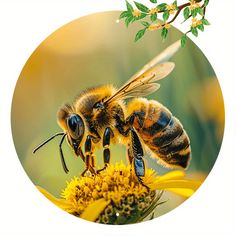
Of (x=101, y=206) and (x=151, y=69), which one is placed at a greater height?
(x=151, y=69)

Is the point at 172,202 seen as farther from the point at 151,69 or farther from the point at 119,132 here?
the point at 151,69

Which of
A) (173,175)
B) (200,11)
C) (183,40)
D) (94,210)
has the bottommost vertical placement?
(94,210)

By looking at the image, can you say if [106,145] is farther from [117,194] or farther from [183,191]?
[183,191]

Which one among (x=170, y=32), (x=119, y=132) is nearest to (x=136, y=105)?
(x=119, y=132)

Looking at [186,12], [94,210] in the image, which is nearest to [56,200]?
[94,210]

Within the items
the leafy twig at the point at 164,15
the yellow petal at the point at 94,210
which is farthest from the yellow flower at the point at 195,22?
the yellow petal at the point at 94,210

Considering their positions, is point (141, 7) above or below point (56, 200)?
above

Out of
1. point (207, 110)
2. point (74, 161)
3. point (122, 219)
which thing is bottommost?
point (122, 219)

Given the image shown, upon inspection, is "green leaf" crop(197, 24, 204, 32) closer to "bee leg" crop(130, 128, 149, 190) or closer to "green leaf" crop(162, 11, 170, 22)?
"green leaf" crop(162, 11, 170, 22)
